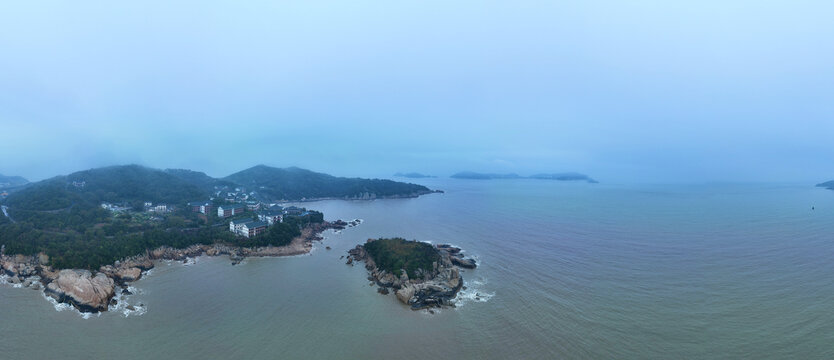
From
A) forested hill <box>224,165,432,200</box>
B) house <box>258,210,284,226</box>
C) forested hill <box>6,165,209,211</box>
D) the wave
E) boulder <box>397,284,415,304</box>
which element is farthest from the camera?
forested hill <box>224,165,432,200</box>

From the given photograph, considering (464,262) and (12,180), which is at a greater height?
(12,180)

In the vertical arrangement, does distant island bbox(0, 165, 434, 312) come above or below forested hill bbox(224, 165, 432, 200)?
below

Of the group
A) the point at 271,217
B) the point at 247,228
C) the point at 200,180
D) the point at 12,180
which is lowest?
the point at 247,228

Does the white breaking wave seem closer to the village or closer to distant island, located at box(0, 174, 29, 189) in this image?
the village

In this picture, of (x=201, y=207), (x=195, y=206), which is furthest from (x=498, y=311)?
(x=195, y=206)

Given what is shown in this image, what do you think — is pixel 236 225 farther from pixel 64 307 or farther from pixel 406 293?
pixel 406 293

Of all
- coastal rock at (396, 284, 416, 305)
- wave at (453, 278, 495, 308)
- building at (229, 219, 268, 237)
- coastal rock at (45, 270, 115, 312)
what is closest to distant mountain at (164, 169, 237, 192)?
building at (229, 219, 268, 237)
